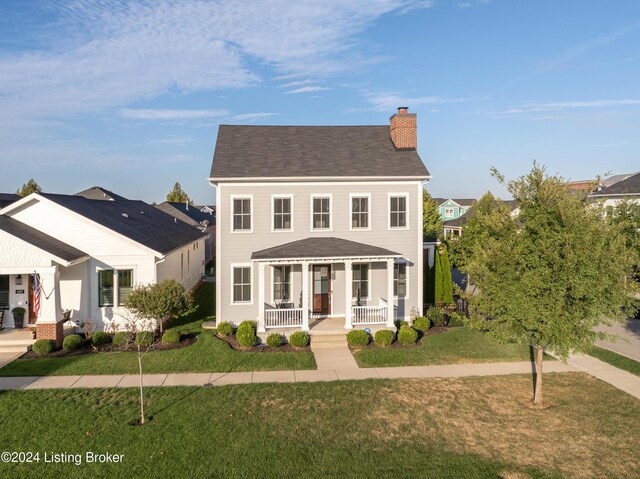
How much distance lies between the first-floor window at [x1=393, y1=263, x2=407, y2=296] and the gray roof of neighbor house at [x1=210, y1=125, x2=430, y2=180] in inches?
159

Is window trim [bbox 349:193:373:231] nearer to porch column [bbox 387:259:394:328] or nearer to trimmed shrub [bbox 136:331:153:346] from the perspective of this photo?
porch column [bbox 387:259:394:328]

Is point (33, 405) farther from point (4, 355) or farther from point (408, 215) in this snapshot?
point (408, 215)

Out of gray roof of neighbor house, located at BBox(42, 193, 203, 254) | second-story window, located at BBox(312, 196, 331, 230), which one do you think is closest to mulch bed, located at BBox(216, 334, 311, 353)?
gray roof of neighbor house, located at BBox(42, 193, 203, 254)

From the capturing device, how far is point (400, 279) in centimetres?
1934

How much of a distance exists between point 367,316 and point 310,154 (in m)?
7.71

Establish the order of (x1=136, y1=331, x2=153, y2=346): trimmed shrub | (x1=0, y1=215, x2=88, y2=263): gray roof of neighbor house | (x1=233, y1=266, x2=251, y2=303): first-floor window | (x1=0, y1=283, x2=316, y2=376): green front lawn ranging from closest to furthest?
(x1=0, y1=283, x2=316, y2=376): green front lawn < (x1=136, y1=331, x2=153, y2=346): trimmed shrub < (x1=0, y1=215, x2=88, y2=263): gray roof of neighbor house < (x1=233, y1=266, x2=251, y2=303): first-floor window

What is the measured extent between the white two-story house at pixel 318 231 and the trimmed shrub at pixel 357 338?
0.99 metres

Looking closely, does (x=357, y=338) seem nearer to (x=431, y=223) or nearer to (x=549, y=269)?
(x=549, y=269)

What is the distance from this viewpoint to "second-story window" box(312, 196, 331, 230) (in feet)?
61.2

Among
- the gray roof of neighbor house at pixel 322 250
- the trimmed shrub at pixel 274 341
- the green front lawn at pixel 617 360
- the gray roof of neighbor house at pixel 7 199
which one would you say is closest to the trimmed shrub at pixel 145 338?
the trimmed shrub at pixel 274 341

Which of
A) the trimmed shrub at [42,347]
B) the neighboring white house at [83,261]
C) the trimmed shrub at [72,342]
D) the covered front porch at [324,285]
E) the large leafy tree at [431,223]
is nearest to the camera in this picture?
the trimmed shrub at [42,347]

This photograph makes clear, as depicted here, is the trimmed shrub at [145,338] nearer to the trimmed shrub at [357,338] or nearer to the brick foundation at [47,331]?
the brick foundation at [47,331]

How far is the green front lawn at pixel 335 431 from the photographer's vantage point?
8188 millimetres

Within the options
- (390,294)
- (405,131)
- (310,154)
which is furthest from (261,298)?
(405,131)
